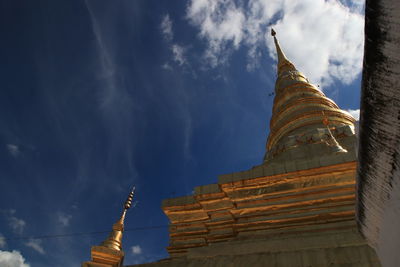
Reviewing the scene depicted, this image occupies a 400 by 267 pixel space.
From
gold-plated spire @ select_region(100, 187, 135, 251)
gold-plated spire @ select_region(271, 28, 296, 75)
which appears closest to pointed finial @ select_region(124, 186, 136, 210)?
gold-plated spire @ select_region(100, 187, 135, 251)

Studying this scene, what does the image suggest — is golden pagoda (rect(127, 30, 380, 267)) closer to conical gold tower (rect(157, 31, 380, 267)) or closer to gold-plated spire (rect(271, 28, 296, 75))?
conical gold tower (rect(157, 31, 380, 267))

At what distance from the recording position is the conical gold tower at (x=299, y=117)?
24.2 feet

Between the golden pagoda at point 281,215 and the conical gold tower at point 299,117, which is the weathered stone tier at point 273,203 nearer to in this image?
the golden pagoda at point 281,215

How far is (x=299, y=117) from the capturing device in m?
8.80

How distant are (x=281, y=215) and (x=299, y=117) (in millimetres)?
4419

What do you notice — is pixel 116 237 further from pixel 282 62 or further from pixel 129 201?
pixel 282 62

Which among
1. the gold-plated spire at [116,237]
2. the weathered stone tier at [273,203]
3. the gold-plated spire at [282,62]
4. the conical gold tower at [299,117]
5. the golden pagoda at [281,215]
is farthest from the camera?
the gold-plated spire at [282,62]

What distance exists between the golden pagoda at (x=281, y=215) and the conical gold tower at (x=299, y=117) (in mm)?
103

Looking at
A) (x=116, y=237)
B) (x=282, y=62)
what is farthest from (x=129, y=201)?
(x=282, y=62)

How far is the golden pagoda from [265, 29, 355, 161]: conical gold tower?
103 millimetres

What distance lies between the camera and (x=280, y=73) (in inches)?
498

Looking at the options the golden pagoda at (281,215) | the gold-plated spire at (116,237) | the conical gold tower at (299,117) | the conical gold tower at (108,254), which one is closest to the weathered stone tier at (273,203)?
the golden pagoda at (281,215)

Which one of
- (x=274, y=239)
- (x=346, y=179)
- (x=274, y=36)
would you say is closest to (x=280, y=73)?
(x=274, y=36)

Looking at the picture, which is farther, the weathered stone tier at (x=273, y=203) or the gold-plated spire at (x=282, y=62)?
the gold-plated spire at (x=282, y=62)
